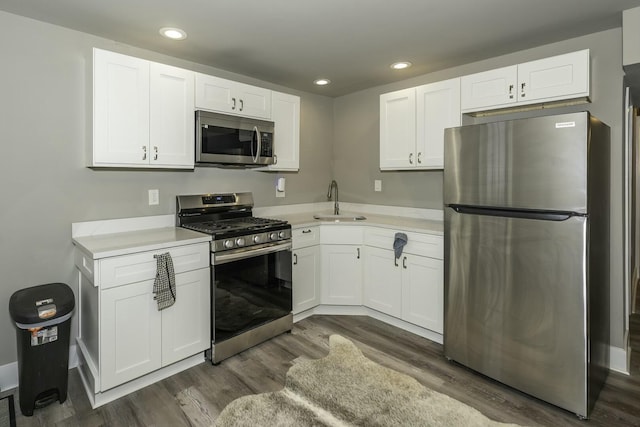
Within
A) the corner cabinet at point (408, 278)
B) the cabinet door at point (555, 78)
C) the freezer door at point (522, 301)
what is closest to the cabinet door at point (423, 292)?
the corner cabinet at point (408, 278)

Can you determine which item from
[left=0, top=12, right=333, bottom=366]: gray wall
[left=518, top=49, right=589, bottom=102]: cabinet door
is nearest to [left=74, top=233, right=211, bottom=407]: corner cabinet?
[left=0, top=12, right=333, bottom=366]: gray wall

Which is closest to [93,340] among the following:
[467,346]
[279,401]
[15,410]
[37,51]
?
[15,410]

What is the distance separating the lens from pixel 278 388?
7.57ft

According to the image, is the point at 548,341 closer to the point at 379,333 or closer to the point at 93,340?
the point at 379,333

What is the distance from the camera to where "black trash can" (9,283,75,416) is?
6.57 ft

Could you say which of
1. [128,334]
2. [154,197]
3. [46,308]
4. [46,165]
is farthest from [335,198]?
[46,308]

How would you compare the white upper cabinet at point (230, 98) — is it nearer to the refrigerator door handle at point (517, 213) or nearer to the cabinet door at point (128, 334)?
the cabinet door at point (128, 334)

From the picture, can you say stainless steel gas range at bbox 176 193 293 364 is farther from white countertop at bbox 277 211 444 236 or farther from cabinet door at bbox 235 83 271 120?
cabinet door at bbox 235 83 271 120

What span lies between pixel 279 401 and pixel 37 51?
8.88 feet

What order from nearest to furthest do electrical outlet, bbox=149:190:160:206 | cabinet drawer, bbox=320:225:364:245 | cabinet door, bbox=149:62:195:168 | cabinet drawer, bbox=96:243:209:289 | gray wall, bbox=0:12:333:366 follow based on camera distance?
cabinet drawer, bbox=96:243:209:289, gray wall, bbox=0:12:333:366, cabinet door, bbox=149:62:195:168, electrical outlet, bbox=149:190:160:206, cabinet drawer, bbox=320:225:364:245

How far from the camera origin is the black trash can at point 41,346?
200cm

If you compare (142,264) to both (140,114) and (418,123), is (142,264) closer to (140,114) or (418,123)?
(140,114)

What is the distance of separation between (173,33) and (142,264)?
62.8 inches

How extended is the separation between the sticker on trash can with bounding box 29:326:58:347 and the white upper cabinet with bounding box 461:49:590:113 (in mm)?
3155
